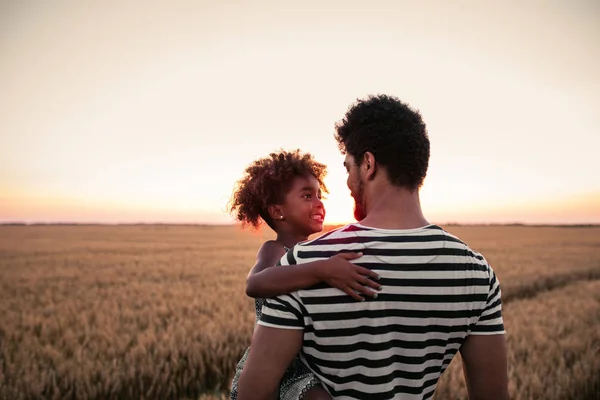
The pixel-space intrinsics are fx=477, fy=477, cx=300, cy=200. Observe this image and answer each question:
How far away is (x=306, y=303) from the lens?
1608 millimetres

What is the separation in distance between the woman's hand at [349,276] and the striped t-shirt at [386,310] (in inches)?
1.3

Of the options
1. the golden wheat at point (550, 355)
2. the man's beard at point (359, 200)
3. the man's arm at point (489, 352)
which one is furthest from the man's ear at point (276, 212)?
the golden wheat at point (550, 355)

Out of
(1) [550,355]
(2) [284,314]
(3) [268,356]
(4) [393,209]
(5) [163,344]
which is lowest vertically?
(1) [550,355]

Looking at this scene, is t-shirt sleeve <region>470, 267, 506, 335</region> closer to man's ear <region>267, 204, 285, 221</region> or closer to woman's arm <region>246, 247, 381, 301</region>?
woman's arm <region>246, 247, 381, 301</region>

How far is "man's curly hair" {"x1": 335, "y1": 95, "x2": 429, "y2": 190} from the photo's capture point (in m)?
1.70

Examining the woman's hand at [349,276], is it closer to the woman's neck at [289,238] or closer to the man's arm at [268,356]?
the man's arm at [268,356]

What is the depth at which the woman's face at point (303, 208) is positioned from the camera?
3.11 metres

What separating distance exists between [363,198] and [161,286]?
1175 cm

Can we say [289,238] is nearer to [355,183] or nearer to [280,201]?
[280,201]

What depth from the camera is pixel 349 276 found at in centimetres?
149

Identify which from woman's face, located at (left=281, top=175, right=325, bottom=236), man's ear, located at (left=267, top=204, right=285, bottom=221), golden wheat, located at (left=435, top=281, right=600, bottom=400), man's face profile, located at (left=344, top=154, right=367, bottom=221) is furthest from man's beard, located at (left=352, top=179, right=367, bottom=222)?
golden wheat, located at (left=435, top=281, right=600, bottom=400)

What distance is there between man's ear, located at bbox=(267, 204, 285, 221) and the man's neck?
4.96 ft

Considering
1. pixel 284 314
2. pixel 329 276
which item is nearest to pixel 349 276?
pixel 329 276

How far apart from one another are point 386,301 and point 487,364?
567mm
